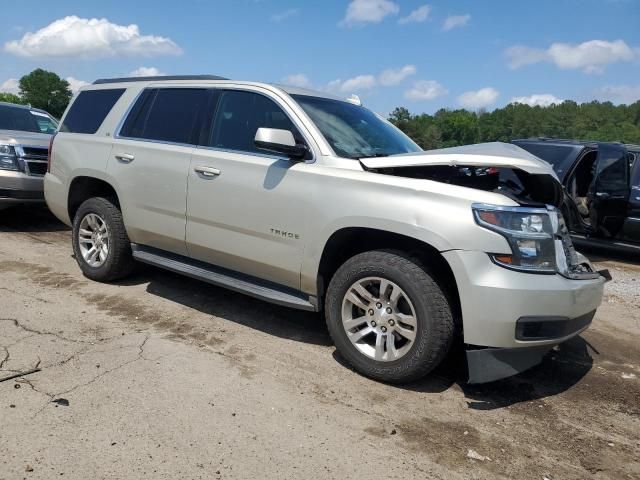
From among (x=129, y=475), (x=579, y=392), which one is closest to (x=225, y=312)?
(x=129, y=475)

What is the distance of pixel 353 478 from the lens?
8.66 ft

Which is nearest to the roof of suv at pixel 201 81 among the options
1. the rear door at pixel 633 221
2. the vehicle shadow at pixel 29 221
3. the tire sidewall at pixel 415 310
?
the tire sidewall at pixel 415 310

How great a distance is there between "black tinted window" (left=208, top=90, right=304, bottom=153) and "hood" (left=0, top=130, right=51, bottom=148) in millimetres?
4542

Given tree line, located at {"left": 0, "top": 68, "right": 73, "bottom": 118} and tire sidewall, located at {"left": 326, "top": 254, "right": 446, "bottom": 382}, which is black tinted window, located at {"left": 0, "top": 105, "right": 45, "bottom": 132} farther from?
→ tree line, located at {"left": 0, "top": 68, "right": 73, "bottom": 118}

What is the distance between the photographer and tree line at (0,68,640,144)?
58344 mm

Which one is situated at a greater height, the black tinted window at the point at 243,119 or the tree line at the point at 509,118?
the tree line at the point at 509,118

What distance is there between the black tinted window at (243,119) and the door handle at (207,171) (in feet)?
0.73

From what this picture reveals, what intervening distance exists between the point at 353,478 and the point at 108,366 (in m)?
1.88

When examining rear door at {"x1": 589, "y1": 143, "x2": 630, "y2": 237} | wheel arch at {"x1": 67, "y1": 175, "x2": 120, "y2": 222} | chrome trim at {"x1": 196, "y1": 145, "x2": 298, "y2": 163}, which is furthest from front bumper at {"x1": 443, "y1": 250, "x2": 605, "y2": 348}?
rear door at {"x1": 589, "y1": 143, "x2": 630, "y2": 237}

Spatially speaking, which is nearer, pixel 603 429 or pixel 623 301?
pixel 603 429

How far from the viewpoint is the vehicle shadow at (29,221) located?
805 centimetres

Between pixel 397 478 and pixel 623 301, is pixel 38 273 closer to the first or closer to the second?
pixel 397 478

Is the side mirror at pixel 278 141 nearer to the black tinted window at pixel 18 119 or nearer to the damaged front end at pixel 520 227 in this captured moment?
the damaged front end at pixel 520 227

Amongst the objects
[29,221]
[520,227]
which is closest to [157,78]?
[520,227]
